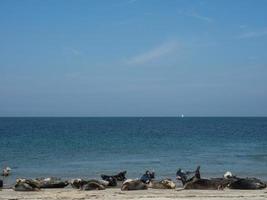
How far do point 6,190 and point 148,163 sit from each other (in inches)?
638

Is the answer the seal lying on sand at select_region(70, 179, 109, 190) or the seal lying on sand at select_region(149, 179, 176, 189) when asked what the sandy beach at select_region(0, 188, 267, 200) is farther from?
the seal lying on sand at select_region(149, 179, 176, 189)

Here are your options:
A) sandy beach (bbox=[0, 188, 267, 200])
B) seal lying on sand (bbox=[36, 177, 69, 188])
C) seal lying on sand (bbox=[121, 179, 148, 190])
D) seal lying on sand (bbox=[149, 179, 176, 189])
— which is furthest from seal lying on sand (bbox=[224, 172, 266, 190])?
seal lying on sand (bbox=[36, 177, 69, 188])

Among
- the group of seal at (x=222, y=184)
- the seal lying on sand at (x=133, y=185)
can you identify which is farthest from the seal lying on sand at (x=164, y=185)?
the seal lying on sand at (x=133, y=185)

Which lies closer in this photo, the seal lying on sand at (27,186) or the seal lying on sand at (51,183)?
the seal lying on sand at (27,186)

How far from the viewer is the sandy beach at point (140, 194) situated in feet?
64.8

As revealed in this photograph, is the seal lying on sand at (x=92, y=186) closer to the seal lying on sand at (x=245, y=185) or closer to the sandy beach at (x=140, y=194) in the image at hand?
the sandy beach at (x=140, y=194)

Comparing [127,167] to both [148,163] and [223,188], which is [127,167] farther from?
[223,188]

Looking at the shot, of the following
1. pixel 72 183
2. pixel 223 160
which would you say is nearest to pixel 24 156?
pixel 223 160

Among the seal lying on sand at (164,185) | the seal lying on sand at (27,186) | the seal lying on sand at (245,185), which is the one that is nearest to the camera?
the seal lying on sand at (27,186)

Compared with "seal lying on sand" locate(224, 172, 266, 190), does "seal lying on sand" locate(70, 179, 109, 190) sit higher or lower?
lower

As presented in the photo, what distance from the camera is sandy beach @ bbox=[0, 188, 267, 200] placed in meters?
19.8

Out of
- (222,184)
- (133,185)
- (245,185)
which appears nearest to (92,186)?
(133,185)

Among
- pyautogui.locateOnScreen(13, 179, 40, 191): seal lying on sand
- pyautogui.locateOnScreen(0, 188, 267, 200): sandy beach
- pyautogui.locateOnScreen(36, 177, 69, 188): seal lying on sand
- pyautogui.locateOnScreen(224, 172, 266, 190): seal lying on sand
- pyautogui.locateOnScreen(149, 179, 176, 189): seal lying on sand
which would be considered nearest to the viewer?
pyautogui.locateOnScreen(0, 188, 267, 200): sandy beach

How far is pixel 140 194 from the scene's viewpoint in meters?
21.0
